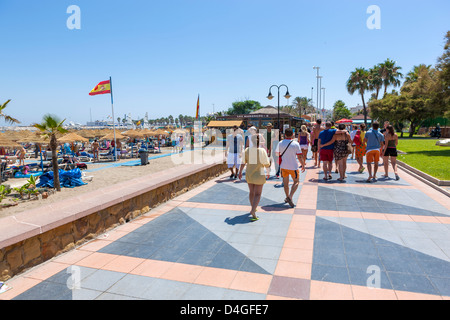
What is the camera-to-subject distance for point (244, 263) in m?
3.48

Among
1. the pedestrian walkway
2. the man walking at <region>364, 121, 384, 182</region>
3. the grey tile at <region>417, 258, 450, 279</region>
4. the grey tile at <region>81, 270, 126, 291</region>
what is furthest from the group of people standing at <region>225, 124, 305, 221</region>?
the man walking at <region>364, 121, 384, 182</region>

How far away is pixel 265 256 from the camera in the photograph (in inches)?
144

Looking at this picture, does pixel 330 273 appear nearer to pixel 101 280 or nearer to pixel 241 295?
pixel 241 295

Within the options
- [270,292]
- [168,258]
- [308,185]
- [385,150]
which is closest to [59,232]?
[168,258]

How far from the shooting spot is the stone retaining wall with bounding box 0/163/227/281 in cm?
319

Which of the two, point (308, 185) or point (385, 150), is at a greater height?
point (385, 150)

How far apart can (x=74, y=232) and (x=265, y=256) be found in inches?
112

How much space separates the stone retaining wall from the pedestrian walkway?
A: 0.13 m

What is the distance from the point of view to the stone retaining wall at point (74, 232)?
319 cm

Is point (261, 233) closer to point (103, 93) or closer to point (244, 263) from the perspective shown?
point (244, 263)

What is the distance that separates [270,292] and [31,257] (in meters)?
2.99

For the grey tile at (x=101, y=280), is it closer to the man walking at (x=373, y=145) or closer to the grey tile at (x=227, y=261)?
the grey tile at (x=227, y=261)

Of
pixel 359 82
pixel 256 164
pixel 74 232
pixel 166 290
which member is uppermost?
pixel 359 82

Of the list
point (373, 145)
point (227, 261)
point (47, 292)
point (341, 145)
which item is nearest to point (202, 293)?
point (227, 261)
